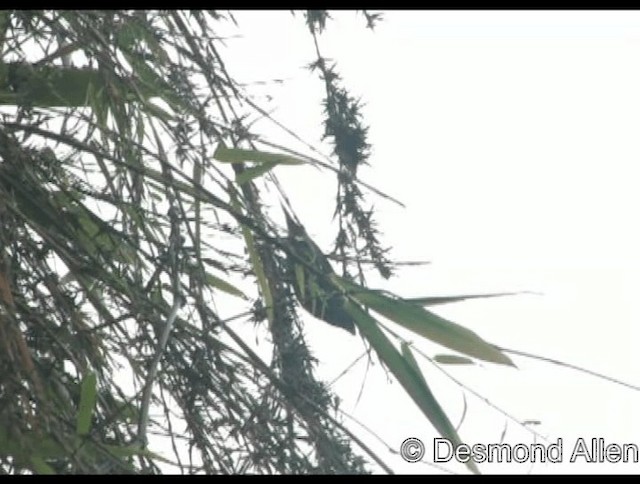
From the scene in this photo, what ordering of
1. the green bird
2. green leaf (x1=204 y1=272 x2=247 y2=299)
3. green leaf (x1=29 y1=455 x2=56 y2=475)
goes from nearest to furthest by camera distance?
green leaf (x1=29 y1=455 x2=56 y2=475), the green bird, green leaf (x1=204 y1=272 x2=247 y2=299)

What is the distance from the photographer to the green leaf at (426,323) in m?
1.29

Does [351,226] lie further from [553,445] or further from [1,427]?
[1,427]

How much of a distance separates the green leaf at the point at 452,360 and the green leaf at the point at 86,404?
333mm

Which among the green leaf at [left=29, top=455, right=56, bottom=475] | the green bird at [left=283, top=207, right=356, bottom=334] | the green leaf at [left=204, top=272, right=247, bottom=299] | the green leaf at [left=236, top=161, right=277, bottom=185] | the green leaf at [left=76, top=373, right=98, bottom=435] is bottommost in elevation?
the green leaf at [left=29, top=455, right=56, bottom=475]

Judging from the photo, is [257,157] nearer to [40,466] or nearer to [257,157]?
[257,157]

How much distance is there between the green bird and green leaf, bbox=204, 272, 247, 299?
11 centimetres

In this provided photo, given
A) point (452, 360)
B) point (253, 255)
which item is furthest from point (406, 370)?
point (253, 255)

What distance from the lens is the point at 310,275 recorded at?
1.26m

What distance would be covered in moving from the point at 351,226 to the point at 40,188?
0.29 meters

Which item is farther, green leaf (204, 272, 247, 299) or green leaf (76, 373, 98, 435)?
green leaf (204, 272, 247, 299)

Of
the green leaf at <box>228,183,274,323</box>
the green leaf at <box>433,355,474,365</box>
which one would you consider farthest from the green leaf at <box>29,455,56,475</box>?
the green leaf at <box>433,355,474,365</box>

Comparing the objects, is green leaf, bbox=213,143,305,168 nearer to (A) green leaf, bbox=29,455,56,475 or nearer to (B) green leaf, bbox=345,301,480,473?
(B) green leaf, bbox=345,301,480,473

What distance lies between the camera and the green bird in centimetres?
125
